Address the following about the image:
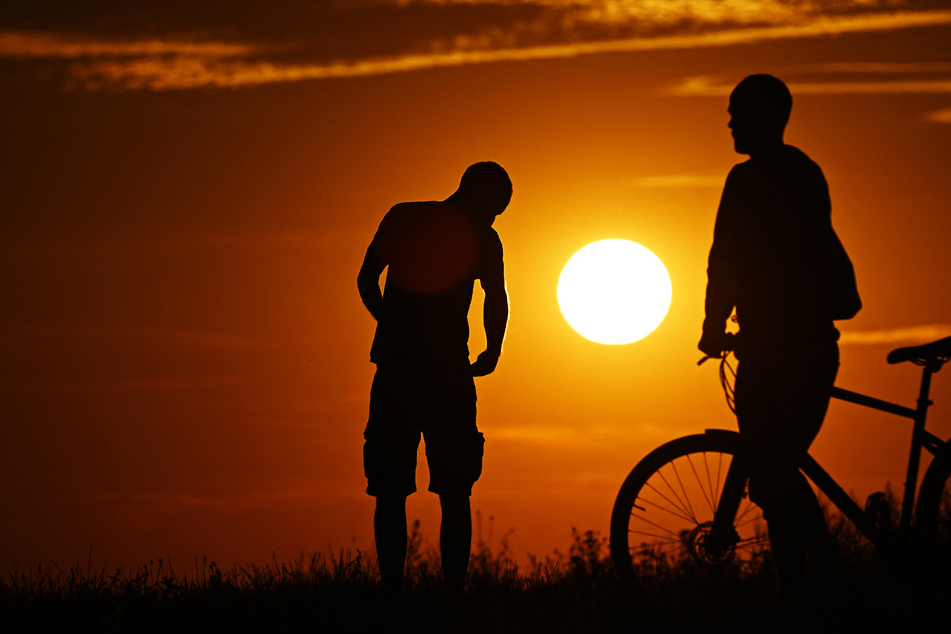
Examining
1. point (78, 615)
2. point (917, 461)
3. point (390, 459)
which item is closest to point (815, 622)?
point (917, 461)

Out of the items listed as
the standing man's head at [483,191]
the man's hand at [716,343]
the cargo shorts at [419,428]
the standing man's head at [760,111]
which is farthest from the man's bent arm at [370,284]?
the standing man's head at [760,111]

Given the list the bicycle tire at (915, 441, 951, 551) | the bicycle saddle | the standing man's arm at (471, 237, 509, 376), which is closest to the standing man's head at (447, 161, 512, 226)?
the standing man's arm at (471, 237, 509, 376)

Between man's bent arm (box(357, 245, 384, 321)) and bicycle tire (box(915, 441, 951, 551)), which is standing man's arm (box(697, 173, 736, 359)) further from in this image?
man's bent arm (box(357, 245, 384, 321))

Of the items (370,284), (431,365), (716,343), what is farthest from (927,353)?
(370,284)

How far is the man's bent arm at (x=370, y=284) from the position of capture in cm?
631

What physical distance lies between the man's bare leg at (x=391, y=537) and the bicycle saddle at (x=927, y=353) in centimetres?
290

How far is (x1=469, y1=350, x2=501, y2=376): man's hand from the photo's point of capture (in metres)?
6.26

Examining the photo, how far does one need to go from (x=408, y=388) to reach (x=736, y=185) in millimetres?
2249

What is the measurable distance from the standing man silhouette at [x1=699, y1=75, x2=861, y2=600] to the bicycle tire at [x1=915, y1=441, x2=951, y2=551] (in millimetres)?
570

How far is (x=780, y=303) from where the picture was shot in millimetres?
4984

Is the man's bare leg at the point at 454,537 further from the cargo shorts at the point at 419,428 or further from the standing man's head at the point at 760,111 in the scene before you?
the standing man's head at the point at 760,111

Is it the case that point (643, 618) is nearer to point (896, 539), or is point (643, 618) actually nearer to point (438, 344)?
point (896, 539)

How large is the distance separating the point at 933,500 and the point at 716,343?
142 centimetres

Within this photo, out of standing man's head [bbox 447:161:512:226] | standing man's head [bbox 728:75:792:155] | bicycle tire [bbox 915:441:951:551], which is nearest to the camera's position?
standing man's head [bbox 728:75:792:155]
